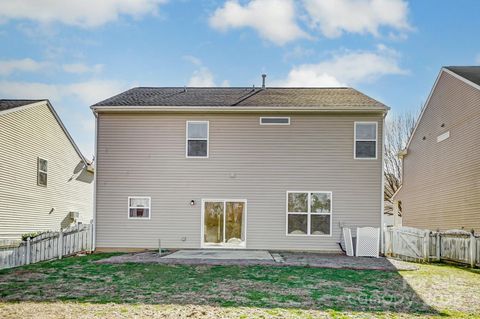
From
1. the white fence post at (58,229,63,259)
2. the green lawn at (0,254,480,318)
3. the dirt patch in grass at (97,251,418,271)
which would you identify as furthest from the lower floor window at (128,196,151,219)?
the green lawn at (0,254,480,318)

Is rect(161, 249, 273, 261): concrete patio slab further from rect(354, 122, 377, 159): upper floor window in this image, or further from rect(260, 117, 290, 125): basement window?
rect(354, 122, 377, 159): upper floor window

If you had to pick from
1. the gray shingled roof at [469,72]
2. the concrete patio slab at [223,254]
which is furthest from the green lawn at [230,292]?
the gray shingled roof at [469,72]

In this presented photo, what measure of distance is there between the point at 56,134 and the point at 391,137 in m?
23.5

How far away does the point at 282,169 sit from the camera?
568 inches

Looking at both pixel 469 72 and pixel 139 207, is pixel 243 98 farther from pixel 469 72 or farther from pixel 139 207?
pixel 469 72

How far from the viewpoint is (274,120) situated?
1463cm

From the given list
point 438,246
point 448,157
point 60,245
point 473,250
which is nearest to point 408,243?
point 438,246

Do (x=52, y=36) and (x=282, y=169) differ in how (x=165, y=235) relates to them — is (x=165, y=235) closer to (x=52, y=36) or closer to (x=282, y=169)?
(x=282, y=169)

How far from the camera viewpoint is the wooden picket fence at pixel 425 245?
1263 cm

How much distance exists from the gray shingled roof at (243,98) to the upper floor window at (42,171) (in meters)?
4.54

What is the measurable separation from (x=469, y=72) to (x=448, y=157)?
322 centimetres

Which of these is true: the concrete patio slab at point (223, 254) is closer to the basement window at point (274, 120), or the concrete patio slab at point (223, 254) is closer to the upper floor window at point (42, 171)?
the basement window at point (274, 120)

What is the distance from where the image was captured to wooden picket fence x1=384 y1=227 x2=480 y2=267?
497 inches

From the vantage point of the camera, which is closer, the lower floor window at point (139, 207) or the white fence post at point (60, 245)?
the white fence post at point (60, 245)
